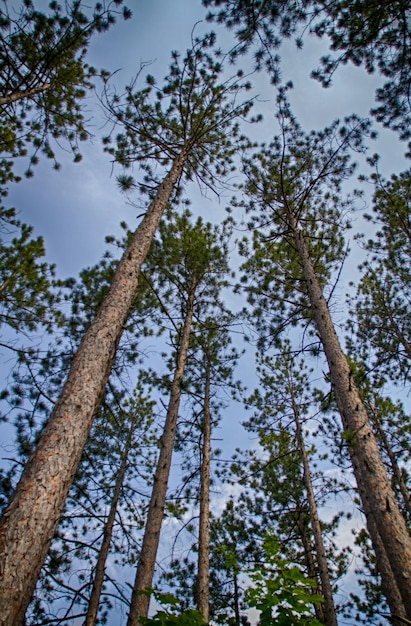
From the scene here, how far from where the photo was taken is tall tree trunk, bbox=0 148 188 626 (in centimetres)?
189

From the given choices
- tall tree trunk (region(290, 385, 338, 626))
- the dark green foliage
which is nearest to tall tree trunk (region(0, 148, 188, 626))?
the dark green foliage

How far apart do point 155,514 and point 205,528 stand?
211 centimetres

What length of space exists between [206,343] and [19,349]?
5345mm

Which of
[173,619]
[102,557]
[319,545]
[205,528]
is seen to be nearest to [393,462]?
[319,545]

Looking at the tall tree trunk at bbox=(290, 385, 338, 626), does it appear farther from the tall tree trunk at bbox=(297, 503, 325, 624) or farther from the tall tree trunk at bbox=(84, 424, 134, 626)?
the tall tree trunk at bbox=(84, 424, 134, 626)

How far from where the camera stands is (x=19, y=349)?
251 inches

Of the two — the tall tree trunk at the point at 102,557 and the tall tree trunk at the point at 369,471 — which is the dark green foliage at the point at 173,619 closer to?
the tall tree trunk at the point at 369,471

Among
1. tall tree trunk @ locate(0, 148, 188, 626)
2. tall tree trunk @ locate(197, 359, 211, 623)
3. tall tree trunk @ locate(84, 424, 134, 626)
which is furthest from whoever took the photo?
tall tree trunk @ locate(84, 424, 134, 626)

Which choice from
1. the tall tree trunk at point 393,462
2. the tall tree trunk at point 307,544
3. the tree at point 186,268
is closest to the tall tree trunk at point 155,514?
the tree at point 186,268

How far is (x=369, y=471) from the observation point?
3.79m

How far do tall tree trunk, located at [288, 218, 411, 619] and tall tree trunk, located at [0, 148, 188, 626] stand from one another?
291 cm

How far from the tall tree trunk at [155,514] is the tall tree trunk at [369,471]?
2.54m

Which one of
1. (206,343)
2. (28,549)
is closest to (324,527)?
(206,343)

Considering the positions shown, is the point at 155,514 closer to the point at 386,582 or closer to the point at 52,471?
the point at 386,582
